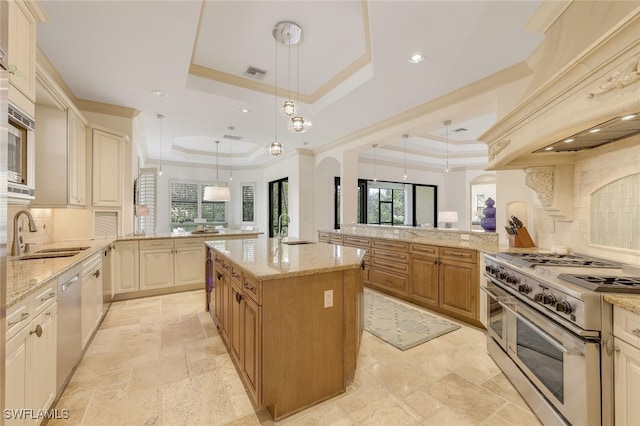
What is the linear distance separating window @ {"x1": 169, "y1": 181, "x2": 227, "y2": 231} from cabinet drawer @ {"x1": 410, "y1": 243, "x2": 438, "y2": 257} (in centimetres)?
712

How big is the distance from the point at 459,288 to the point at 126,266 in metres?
4.64

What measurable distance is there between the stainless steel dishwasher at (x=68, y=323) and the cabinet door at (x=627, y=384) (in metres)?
3.26

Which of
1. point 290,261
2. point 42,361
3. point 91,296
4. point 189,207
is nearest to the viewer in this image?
point 42,361

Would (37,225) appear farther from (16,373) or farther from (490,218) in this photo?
(490,218)

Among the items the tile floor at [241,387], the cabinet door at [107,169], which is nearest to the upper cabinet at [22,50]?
the cabinet door at [107,169]

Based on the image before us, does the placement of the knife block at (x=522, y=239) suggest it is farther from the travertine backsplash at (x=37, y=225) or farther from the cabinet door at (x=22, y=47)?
the travertine backsplash at (x=37, y=225)

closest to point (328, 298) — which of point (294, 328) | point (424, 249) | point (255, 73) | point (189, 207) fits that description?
point (294, 328)

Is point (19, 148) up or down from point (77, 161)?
down

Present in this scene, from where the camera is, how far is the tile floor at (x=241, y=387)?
1812 millimetres

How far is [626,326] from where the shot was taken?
1.28 meters

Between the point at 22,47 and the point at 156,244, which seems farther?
the point at 156,244

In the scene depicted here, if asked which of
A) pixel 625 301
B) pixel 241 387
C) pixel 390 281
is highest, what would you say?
pixel 625 301

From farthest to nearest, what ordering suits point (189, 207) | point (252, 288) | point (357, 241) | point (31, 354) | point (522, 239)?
point (189, 207), point (357, 241), point (522, 239), point (252, 288), point (31, 354)

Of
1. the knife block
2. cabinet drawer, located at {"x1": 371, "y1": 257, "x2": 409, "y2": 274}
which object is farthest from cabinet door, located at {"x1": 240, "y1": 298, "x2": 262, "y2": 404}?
the knife block
